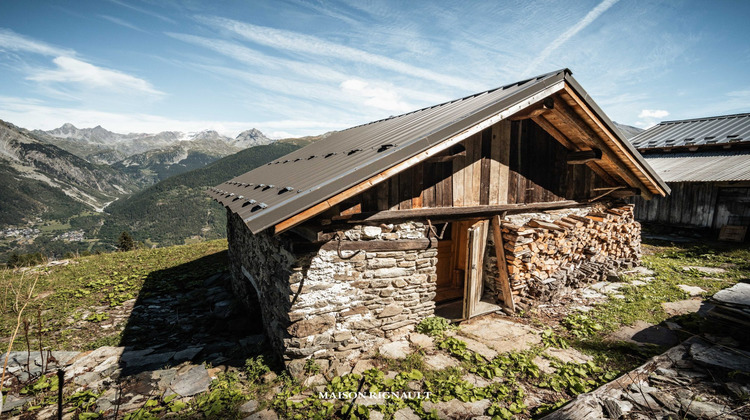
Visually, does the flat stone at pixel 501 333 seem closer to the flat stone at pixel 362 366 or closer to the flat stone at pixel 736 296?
the flat stone at pixel 362 366

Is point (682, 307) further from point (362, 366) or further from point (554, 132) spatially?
point (362, 366)

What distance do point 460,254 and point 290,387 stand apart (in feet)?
18.0

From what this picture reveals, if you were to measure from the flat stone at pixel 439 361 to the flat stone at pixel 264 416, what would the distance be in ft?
7.75

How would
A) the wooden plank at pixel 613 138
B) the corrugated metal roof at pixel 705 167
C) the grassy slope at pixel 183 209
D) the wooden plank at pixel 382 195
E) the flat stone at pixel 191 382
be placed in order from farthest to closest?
the grassy slope at pixel 183 209
the corrugated metal roof at pixel 705 167
the wooden plank at pixel 613 138
the wooden plank at pixel 382 195
the flat stone at pixel 191 382

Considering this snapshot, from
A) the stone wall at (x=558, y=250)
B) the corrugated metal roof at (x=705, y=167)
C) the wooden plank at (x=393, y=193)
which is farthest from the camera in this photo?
the corrugated metal roof at (x=705, y=167)

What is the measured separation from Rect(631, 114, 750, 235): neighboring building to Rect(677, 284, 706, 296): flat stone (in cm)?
703

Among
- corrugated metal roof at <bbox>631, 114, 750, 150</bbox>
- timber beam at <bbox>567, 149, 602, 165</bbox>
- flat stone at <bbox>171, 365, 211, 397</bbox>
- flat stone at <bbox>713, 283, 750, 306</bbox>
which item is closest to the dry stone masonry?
flat stone at <bbox>171, 365, 211, 397</bbox>

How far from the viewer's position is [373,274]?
546cm

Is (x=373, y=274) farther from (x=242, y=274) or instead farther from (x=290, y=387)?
(x=242, y=274)

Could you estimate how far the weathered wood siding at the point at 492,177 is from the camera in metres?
5.48

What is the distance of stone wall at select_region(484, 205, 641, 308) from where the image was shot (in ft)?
21.9

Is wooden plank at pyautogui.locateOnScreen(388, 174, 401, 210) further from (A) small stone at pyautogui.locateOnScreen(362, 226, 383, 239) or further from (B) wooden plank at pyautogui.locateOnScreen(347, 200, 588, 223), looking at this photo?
(A) small stone at pyautogui.locateOnScreen(362, 226, 383, 239)

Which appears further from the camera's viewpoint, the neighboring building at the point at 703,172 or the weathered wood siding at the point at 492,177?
the neighboring building at the point at 703,172

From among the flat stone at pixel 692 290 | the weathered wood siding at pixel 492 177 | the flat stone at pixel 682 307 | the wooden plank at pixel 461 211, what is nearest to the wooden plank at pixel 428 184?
the weathered wood siding at pixel 492 177
